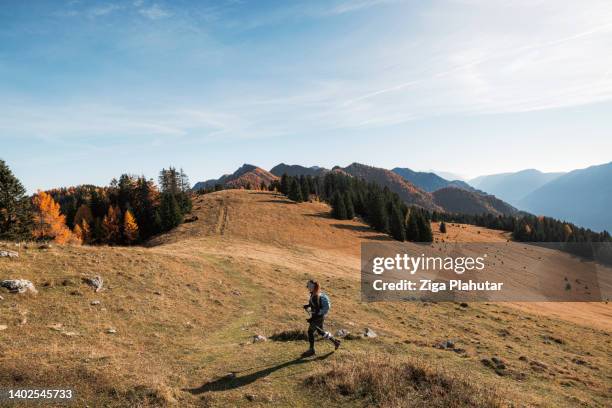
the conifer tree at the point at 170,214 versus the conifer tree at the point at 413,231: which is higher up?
the conifer tree at the point at 170,214

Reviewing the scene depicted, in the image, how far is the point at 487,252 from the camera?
4087 inches

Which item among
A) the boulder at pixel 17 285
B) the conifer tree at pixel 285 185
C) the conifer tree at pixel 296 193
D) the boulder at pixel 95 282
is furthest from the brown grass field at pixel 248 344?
the conifer tree at pixel 285 185

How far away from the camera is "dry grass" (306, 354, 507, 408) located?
1056cm

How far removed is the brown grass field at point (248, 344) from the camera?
36.6ft

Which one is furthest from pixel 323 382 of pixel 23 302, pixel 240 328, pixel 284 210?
pixel 284 210

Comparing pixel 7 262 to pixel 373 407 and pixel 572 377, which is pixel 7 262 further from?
pixel 572 377

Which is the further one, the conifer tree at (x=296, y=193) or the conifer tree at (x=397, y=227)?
the conifer tree at (x=296, y=193)

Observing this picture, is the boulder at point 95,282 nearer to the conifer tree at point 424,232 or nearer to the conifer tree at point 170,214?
the conifer tree at point 170,214

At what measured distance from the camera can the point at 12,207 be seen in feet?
165

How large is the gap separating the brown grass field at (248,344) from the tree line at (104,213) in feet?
105

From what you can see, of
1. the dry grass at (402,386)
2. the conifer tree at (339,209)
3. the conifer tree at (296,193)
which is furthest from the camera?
the conifer tree at (296,193)

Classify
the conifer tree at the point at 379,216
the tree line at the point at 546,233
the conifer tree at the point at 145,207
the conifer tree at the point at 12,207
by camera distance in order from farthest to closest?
the tree line at the point at 546,233 < the conifer tree at the point at 379,216 < the conifer tree at the point at 145,207 < the conifer tree at the point at 12,207

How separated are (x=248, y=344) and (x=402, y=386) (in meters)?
8.47

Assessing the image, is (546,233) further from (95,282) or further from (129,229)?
(95,282)
